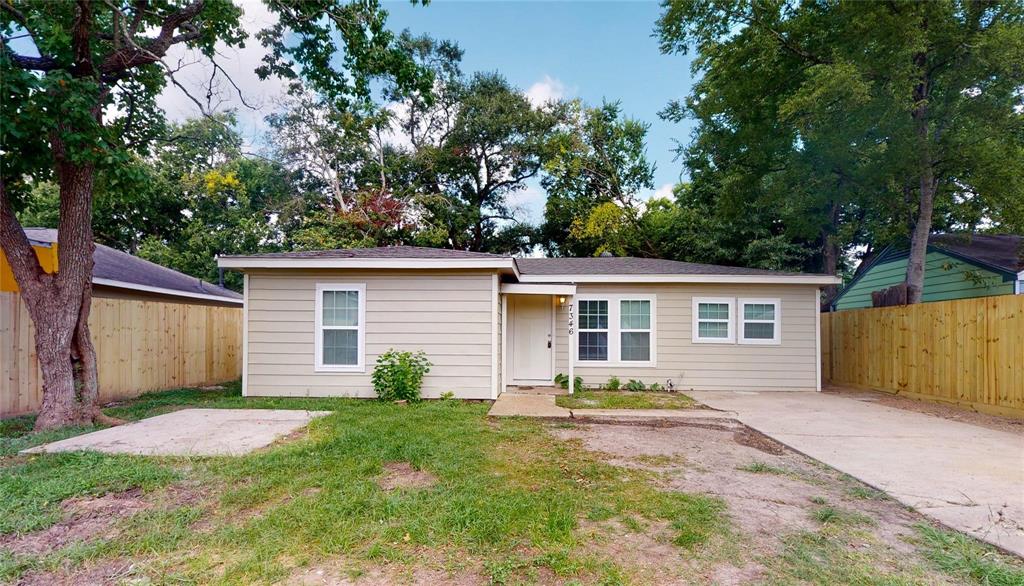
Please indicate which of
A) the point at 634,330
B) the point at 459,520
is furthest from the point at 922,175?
the point at 459,520

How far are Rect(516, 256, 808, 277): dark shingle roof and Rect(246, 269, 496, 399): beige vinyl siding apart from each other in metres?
2.79

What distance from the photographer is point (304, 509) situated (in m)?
3.01

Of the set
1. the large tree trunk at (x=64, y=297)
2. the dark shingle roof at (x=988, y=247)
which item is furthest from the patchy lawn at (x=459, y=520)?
the dark shingle roof at (x=988, y=247)

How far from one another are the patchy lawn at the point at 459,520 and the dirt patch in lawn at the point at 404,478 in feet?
0.07

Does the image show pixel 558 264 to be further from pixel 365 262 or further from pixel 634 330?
pixel 365 262

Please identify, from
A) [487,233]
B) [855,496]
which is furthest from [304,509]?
[487,233]

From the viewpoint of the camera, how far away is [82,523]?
9.41 ft

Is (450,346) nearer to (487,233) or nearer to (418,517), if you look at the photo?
(418,517)

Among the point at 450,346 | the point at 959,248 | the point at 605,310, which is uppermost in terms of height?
the point at 959,248

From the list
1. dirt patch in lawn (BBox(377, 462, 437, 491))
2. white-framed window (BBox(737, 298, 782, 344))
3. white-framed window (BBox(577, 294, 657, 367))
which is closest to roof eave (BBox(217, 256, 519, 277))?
white-framed window (BBox(577, 294, 657, 367))

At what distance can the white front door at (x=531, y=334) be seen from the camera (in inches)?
364

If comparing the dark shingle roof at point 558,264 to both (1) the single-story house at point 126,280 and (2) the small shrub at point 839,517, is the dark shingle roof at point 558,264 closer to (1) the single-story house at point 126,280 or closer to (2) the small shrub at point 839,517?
(1) the single-story house at point 126,280

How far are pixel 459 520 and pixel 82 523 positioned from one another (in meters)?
2.42

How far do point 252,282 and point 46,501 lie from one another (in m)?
4.94
